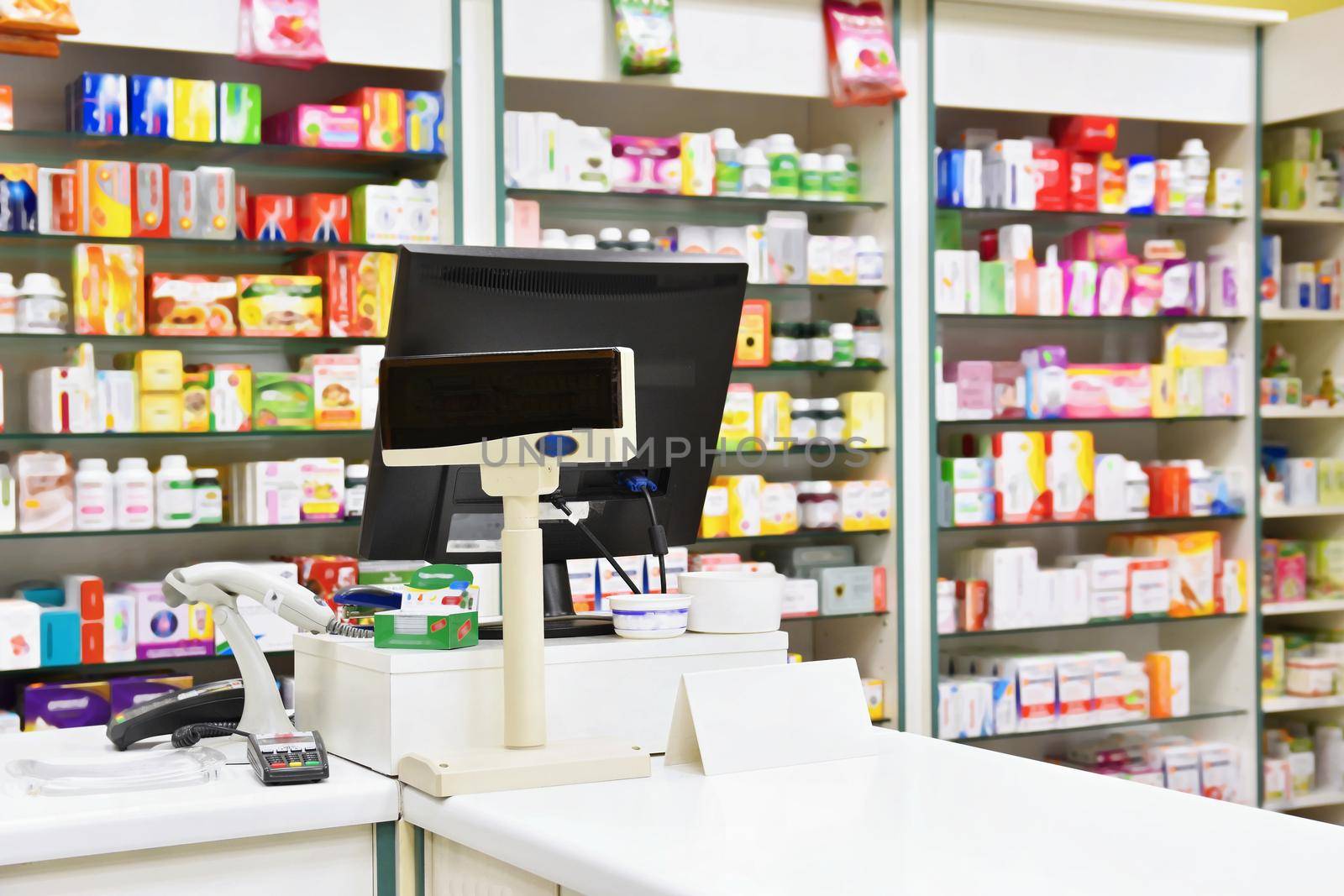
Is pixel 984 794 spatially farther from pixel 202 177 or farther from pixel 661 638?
pixel 202 177

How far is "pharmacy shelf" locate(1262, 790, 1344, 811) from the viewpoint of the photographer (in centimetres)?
484

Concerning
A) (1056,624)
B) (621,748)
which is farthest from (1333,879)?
(1056,624)

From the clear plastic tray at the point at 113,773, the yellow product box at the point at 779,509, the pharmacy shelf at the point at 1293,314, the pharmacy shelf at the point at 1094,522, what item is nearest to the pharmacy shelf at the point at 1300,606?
the pharmacy shelf at the point at 1094,522

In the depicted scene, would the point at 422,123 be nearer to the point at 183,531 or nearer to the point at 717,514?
the point at 183,531

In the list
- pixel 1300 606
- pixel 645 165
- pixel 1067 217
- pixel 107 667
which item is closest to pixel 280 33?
pixel 645 165

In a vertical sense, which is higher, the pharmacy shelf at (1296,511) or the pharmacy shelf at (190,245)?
the pharmacy shelf at (190,245)

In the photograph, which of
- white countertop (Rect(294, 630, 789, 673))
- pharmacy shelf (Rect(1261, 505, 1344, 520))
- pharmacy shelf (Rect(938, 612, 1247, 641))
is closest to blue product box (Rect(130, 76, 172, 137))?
white countertop (Rect(294, 630, 789, 673))

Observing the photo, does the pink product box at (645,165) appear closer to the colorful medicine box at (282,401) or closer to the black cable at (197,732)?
the colorful medicine box at (282,401)

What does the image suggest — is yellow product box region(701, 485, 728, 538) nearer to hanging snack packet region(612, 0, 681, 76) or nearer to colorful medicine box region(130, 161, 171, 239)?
hanging snack packet region(612, 0, 681, 76)

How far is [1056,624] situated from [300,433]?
2.36 m

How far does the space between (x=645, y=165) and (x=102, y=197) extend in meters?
1.43

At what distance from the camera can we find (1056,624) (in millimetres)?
4543

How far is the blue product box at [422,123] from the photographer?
3.85 meters

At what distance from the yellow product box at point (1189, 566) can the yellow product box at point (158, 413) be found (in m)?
2.99
